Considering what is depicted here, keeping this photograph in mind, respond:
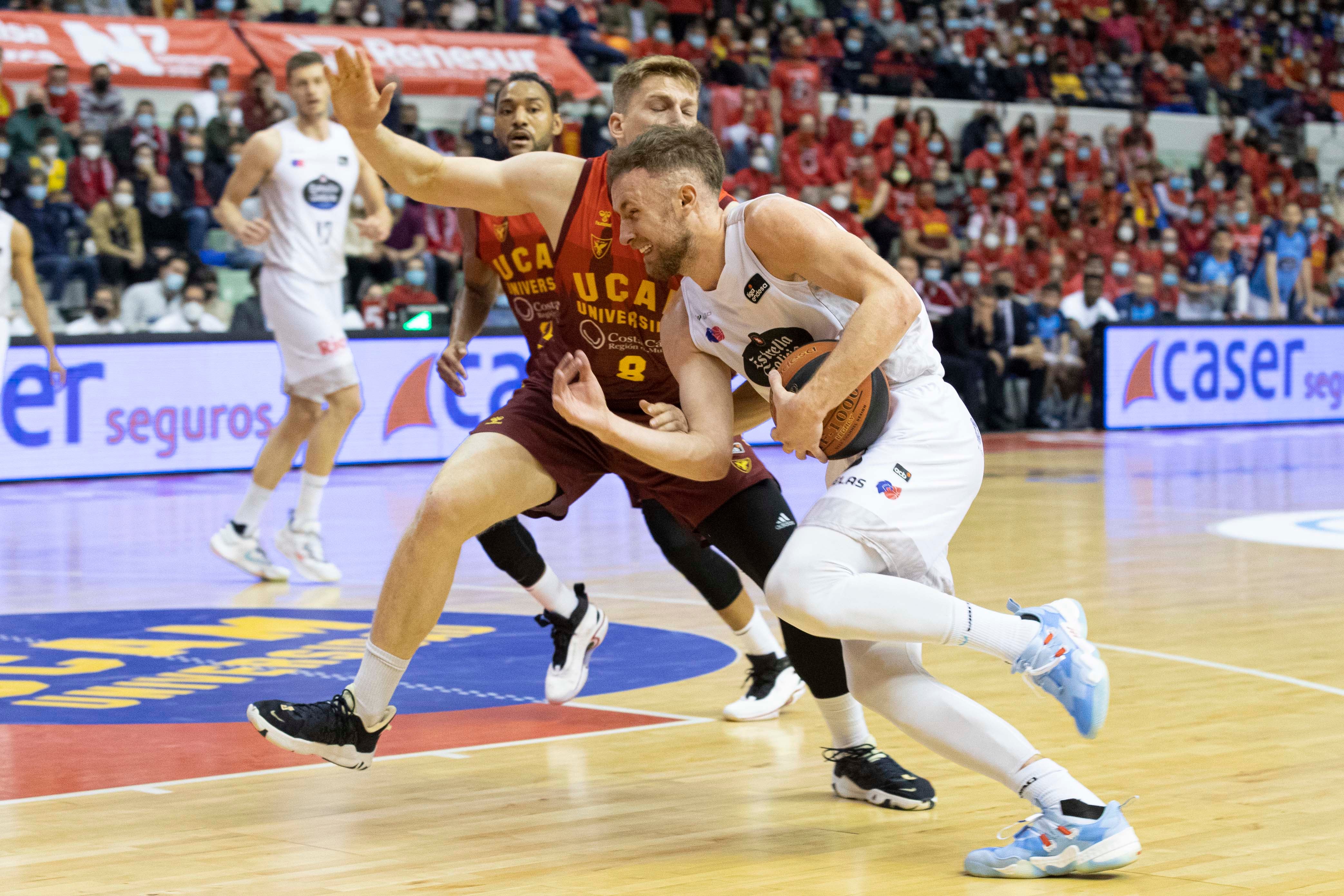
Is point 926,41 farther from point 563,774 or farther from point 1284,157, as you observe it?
point 563,774

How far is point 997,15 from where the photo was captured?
24312 millimetres

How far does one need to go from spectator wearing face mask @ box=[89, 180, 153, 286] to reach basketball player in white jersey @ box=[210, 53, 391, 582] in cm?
612

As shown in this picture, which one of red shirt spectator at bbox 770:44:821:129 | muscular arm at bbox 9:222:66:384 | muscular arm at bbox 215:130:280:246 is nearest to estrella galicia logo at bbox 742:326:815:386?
muscular arm at bbox 215:130:280:246

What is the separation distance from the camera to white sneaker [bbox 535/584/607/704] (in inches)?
214

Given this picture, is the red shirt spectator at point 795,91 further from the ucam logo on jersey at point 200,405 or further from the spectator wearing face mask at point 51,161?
the spectator wearing face mask at point 51,161

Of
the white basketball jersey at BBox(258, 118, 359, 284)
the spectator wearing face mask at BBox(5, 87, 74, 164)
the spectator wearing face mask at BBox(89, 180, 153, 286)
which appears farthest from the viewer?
the spectator wearing face mask at BBox(5, 87, 74, 164)

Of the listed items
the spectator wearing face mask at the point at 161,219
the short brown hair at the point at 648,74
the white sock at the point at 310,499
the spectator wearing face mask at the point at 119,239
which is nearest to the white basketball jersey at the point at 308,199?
the white sock at the point at 310,499

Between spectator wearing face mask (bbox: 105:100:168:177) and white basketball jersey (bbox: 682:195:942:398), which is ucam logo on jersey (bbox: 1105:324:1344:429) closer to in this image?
spectator wearing face mask (bbox: 105:100:168:177)

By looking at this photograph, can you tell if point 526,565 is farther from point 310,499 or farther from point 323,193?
point 323,193

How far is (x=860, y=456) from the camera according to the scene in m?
3.86

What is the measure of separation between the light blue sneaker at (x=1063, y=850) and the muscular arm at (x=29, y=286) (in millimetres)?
7417

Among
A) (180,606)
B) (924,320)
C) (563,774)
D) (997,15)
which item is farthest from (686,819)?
(997,15)

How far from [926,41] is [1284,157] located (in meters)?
5.92

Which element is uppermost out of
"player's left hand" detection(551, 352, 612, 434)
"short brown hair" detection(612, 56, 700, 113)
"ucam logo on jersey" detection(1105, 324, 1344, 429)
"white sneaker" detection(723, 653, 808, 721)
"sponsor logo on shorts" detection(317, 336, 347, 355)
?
"short brown hair" detection(612, 56, 700, 113)
